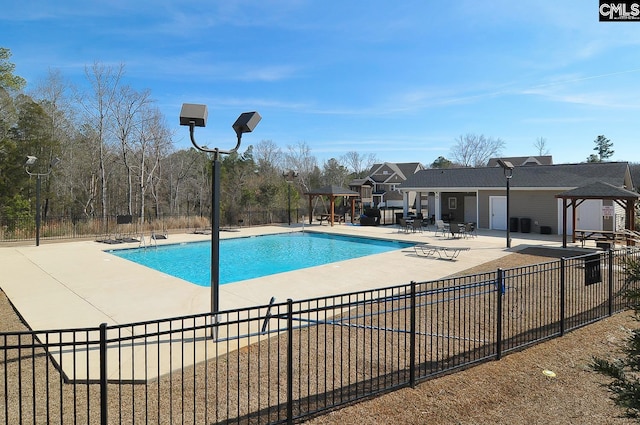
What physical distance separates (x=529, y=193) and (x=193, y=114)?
63.6 ft

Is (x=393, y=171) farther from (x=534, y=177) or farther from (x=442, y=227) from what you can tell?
(x=442, y=227)

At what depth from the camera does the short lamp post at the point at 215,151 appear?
603cm

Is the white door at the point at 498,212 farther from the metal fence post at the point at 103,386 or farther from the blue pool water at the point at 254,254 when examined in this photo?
the metal fence post at the point at 103,386

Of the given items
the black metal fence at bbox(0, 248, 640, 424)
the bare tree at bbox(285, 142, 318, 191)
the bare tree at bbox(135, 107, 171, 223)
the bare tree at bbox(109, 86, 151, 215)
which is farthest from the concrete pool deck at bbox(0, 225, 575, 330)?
the bare tree at bbox(285, 142, 318, 191)

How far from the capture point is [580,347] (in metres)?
5.50

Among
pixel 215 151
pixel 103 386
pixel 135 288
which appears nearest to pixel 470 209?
pixel 135 288

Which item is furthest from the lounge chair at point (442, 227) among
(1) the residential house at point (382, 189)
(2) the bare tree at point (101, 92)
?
(1) the residential house at point (382, 189)

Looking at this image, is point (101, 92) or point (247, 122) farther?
point (101, 92)

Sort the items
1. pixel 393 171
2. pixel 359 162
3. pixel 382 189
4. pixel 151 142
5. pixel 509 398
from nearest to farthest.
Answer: pixel 509 398, pixel 151 142, pixel 382 189, pixel 393 171, pixel 359 162

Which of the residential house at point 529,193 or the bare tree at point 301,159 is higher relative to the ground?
the bare tree at point 301,159

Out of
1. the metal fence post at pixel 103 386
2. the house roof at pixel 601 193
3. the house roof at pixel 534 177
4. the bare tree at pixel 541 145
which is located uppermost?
the bare tree at pixel 541 145

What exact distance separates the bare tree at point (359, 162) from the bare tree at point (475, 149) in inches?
553

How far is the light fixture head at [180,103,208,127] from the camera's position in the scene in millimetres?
6117

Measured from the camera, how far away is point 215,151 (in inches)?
244
